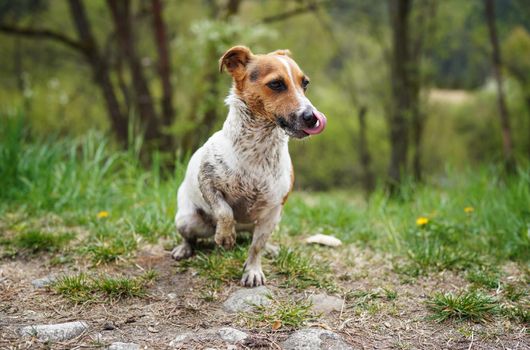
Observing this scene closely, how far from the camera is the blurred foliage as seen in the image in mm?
12188

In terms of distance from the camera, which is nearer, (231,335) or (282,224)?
(231,335)

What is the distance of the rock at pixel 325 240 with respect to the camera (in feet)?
13.3

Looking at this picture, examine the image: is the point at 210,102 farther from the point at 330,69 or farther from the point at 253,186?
the point at 330,69

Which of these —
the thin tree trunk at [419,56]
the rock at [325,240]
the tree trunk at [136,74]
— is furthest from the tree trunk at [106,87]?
the thin tree trunk at [419,56]

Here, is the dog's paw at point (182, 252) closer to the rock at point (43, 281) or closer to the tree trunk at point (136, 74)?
the rock at point (43, 281)

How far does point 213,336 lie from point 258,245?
0.73 meters

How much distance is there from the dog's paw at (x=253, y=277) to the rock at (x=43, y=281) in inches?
46.3

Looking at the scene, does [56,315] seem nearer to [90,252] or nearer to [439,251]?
[90,252]

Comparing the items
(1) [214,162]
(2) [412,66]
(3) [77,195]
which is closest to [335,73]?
(2) [412,66]

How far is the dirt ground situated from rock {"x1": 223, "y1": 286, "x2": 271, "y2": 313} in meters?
0.06

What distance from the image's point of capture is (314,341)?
2.56 meters

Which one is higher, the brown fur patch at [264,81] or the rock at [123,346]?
the brown fur patch at [264,81]

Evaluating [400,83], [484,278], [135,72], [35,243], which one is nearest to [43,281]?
[35,243]

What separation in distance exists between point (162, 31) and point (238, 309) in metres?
6.54
